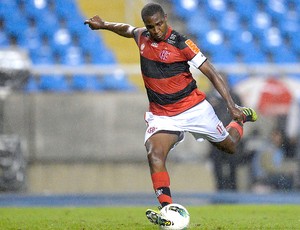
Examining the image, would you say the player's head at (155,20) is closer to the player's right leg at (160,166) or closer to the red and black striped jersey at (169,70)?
the red and black striped jersey at (169,70)

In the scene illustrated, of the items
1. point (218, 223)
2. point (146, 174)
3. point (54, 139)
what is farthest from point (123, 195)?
point (218, 223)

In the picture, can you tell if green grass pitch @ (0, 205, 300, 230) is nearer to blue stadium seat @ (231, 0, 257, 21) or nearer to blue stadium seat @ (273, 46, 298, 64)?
blue stadium seat @ (273, 46, 298, 64)

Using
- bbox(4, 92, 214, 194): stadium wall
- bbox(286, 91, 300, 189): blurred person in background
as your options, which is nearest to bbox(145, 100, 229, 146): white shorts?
bbox(4, 92, 214, 194): stadium wall

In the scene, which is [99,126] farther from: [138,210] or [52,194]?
[138,210]

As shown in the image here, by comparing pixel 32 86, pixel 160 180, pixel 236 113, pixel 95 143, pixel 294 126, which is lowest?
pixel 160 180

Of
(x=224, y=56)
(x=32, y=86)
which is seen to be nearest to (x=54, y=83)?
(x=32, y=86)

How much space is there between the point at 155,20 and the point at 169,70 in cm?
62

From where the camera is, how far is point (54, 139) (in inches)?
567

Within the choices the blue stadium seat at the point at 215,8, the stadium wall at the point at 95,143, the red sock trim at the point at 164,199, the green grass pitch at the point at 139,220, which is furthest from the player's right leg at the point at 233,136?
the blue stadium seat at the point at 215,8

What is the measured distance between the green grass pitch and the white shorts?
2.94 feet

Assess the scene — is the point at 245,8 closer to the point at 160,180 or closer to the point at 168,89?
the point at 168,89

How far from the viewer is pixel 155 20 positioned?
317 inches

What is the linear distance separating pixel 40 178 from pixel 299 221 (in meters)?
6.15

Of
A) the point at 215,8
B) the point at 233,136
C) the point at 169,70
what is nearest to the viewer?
the point at 169,70
